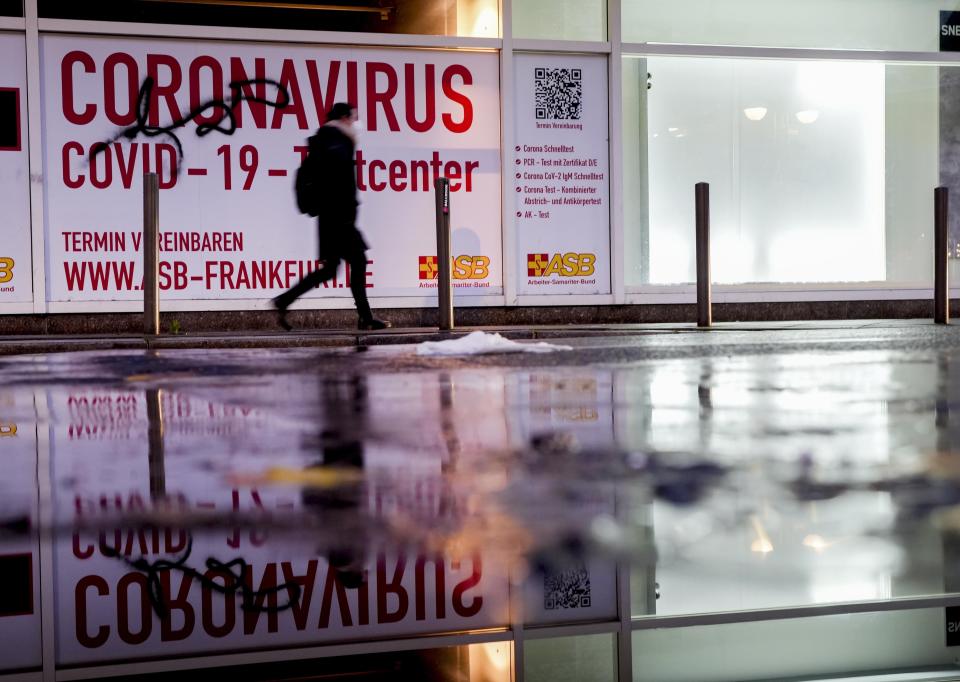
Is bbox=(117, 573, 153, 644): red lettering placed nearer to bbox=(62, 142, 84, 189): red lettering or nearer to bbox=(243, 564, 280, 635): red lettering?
bbox=(243, 564, 280, 635): red lettering

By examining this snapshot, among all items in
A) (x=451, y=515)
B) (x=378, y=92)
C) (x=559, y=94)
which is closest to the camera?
(x=451, y=515)

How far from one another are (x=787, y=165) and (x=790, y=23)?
1570 millimetres

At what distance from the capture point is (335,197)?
9.42 metres

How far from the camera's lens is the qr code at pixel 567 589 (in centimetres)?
120

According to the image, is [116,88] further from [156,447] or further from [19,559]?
[19,559]

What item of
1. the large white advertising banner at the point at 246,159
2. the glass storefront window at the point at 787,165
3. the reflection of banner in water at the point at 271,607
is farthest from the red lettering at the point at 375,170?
the reflection of banner in water at the point at 271,607

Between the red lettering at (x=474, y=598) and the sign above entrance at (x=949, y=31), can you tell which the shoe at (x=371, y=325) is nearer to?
the sign above entrance at (x=949, y=31)

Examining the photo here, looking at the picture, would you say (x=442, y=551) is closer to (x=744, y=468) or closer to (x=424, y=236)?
(x=744, y=468)

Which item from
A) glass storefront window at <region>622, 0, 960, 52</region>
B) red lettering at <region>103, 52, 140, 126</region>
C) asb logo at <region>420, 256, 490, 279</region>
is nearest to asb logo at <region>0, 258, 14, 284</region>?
red lettering at <region>103, 52, 140, 126</region>

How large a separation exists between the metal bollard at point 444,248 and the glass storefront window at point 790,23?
166 inches

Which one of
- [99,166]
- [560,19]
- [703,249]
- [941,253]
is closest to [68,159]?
[99,166]

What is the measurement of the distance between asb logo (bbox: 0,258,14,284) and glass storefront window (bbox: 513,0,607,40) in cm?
558

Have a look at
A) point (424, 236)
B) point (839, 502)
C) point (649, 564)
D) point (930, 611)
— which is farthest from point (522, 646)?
point (424, 236)

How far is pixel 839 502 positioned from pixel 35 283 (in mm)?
10312
